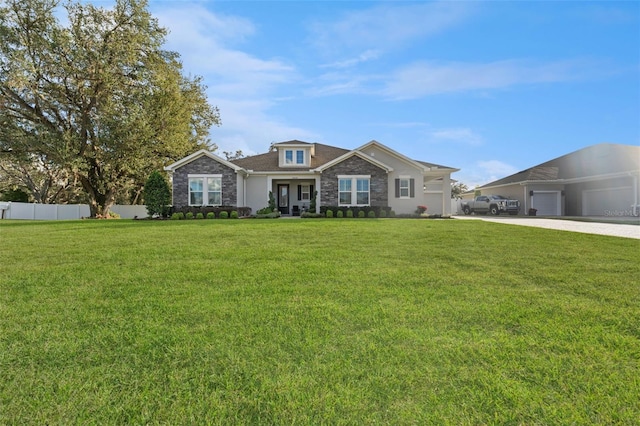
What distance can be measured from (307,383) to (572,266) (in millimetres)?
5921

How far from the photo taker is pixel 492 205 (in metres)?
26.8

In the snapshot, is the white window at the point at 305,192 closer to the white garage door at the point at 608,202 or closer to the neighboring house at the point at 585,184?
the neighboring house at the point at 585,184

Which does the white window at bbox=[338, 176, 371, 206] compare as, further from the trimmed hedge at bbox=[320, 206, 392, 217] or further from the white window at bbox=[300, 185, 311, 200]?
the white window at bbox=[300, 185, 311, 200]

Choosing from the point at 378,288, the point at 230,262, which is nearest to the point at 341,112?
the point at 230,262

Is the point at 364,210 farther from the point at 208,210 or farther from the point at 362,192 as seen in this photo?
the point at 208,210

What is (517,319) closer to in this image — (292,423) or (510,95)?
(292,423)

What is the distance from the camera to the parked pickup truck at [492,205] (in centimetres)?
2584

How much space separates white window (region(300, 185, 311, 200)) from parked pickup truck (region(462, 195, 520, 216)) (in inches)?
563

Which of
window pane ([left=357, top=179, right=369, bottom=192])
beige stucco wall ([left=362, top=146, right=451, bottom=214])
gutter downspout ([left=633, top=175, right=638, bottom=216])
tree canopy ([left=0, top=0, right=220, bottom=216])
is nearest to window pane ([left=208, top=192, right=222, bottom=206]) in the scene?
tree canopy ([left=0, top=0, right=220, bottom=216])

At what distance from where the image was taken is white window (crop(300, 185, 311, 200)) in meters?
23.1

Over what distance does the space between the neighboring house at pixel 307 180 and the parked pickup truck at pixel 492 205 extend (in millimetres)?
5957

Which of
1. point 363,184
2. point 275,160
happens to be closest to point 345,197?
point 363,184

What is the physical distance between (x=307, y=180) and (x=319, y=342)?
19961mm

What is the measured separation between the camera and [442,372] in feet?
8.82
